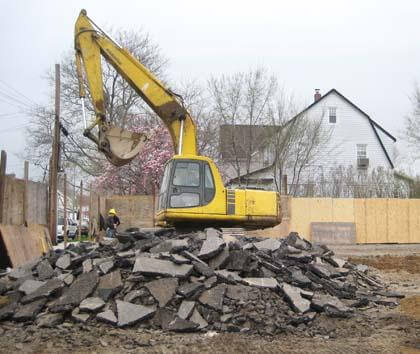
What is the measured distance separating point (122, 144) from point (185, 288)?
5.66m

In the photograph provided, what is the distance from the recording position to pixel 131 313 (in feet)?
29.5

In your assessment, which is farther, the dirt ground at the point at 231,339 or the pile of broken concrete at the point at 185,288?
the pile of broken concrete at the point at 185,288

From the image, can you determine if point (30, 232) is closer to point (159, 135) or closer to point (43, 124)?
point (159, 135)

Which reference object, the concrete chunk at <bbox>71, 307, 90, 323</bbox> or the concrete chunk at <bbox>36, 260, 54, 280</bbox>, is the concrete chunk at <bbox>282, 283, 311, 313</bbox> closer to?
the concrete chunk at <bbox>71, 307, 90, 323</bbox>

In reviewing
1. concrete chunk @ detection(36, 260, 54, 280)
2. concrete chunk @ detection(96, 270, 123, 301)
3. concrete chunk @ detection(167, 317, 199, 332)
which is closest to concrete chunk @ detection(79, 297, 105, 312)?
concrete chunk @ detection(96, 270, 123, 301)

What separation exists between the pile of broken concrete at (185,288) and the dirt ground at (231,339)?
226mm

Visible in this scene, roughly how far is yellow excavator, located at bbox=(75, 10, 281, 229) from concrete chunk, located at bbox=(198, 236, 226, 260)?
2.67 meters

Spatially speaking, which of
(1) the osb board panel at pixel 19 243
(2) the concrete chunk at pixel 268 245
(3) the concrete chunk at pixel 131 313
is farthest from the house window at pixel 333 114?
(3) the concrete chunk at pixel 131 313

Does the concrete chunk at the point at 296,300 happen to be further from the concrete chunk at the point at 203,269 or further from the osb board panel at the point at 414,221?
the osb board panel at the point at 414,221

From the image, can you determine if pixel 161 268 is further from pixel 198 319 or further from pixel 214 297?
pixel 198 319

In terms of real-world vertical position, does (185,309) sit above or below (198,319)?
above

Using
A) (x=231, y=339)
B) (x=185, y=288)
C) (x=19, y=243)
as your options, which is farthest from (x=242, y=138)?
(x=231, y=339)

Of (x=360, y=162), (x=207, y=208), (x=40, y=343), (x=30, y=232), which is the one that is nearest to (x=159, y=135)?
(x=360, y=162)

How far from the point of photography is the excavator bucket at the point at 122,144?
14.2m
